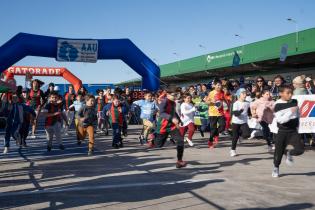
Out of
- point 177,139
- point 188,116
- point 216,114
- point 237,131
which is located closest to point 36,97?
point 188,116

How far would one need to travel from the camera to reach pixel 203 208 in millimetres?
5418

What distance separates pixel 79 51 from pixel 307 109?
1005 cm

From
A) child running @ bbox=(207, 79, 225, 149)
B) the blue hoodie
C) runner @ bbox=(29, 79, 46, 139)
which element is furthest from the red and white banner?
child running @ bbox=(207, 79, 225, 149)

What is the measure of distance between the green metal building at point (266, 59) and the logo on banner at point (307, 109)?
1706cm

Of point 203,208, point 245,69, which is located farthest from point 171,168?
point 245,69

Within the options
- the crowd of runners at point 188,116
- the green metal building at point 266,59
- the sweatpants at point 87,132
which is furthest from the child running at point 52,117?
the green metal building at point 266,59

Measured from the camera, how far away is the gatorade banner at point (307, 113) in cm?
1171

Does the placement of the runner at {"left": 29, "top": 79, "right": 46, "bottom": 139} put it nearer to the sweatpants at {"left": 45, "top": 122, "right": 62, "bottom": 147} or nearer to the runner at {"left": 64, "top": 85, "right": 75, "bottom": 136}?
the runner at {"left": 64, "top": 85, "right": 75, "bottom": 136}

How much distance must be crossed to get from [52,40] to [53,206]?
1278 cm

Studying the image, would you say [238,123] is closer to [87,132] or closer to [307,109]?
[307,109]

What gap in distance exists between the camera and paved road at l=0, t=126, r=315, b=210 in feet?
18.9

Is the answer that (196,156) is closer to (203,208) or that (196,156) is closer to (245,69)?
(203,208)

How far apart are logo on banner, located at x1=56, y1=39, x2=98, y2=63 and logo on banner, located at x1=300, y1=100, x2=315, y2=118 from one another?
941 centimetres

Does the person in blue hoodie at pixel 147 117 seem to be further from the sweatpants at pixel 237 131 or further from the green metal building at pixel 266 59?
the green metal building at pixel 266 59
